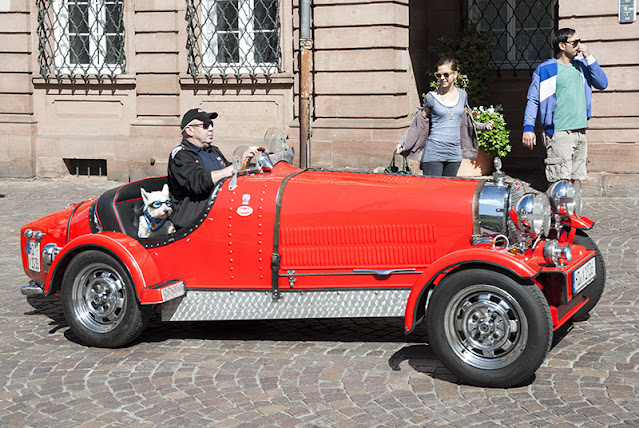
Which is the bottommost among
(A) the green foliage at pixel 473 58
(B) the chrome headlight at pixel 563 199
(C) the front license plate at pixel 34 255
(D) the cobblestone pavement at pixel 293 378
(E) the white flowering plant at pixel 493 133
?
(D) the cobblestone pavement at pixel 293 378

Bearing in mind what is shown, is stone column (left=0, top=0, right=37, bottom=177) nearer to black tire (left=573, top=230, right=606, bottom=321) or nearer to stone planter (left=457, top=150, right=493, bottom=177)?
stone planter (left=457, top=150, right=493, bottom=177)

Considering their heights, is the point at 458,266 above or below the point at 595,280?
above

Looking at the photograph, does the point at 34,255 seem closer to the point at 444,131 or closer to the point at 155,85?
the point at 444,131

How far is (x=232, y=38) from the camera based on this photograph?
50.3 ft

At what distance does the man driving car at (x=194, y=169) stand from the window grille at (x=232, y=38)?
330 inches

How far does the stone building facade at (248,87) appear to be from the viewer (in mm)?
12484

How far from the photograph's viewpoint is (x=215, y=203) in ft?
19.1

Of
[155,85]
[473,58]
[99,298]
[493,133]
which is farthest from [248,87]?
[99,298]

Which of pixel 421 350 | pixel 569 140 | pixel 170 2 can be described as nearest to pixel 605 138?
pixel 569 140

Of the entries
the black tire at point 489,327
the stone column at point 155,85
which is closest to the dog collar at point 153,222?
the black tire at point 489,327

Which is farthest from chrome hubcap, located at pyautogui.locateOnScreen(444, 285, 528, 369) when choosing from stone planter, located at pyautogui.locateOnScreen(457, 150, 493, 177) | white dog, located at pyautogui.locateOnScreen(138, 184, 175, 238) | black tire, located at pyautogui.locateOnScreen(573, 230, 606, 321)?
stone planter, located at pyautogui.locateOnScreen(457, 150, 493, 177)

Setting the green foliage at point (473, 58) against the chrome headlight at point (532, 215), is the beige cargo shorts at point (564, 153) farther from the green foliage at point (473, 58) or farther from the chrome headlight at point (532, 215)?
the green foliage at point (473, 58)

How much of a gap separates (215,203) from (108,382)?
1.20m

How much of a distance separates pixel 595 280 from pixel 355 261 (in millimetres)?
1621
